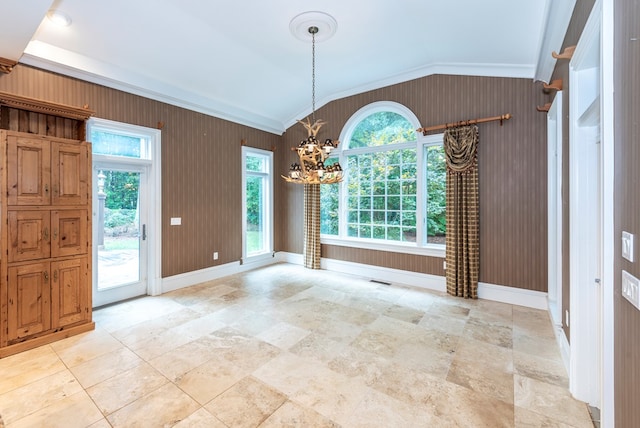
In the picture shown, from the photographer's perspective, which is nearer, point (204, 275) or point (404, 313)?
point (404, 313)

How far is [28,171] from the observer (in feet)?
9.27

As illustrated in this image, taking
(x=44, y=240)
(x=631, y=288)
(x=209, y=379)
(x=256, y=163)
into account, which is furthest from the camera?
(x=256, y=163)

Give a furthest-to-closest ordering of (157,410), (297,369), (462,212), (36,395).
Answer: (462,212) < (297,369) < (36,395) < (157,410)

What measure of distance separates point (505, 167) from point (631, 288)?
131 inches

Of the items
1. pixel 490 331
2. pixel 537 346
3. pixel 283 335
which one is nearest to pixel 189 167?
pixel 283 335

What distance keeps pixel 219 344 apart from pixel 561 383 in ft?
9.92

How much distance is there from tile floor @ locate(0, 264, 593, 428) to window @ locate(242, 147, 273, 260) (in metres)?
2.17

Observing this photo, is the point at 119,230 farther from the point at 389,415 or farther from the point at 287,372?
the point at 389,415

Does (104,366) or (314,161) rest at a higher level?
(314,161)

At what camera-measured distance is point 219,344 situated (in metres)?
2.89

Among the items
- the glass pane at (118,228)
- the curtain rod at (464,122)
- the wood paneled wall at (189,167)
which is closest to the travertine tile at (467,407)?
the curtain rod at (464,122)

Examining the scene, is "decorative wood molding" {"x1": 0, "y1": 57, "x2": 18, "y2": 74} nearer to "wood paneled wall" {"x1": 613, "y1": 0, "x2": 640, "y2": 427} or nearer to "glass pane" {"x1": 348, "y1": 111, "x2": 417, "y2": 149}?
"glass pane" {"x1": 348, "y1": 111, "x2": 417, "y2": 149}

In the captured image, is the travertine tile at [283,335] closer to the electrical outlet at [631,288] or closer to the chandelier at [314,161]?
the chandelier at [314,161]

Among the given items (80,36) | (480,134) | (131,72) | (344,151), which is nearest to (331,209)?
(344,151)
